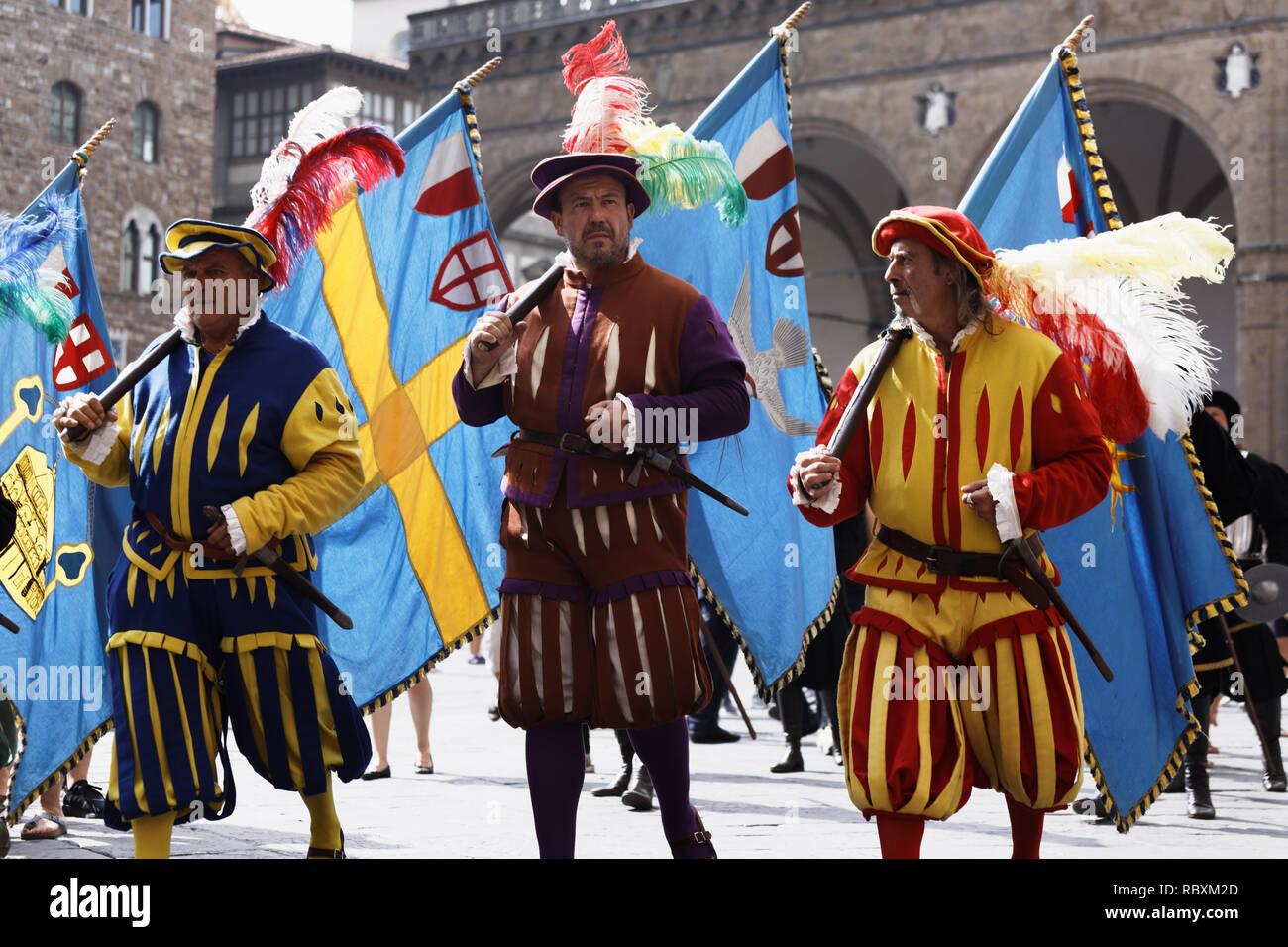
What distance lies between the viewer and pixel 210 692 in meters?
4.25

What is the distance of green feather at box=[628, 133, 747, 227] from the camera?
178 inches

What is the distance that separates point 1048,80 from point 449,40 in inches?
1072

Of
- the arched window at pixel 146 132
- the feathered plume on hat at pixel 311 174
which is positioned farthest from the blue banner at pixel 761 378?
the arched window at pixel 146 132

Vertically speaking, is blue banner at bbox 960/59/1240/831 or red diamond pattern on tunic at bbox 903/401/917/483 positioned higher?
red diamond pattern on tunic at bbox 903/401/917/483

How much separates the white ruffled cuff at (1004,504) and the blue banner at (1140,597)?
1757mm

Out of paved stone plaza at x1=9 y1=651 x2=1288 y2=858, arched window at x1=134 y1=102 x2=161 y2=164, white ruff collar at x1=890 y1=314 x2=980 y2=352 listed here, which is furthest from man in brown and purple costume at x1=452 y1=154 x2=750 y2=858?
arched window at x1=134 y1=102 x2=161 y2=164

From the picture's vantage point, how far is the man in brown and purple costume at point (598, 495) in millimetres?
4027

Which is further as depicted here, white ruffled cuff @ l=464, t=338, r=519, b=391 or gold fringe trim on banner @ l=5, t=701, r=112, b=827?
gold fringe trim on banner @ l=5, t=701, r=112, b=827

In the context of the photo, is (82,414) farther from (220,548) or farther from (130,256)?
(130,256)

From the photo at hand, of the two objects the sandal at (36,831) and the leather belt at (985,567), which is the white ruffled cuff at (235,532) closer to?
the leather belt at (985,567)

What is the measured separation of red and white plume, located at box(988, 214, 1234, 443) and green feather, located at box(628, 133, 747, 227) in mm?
874

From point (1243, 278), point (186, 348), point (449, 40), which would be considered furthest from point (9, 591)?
point (449, 40)

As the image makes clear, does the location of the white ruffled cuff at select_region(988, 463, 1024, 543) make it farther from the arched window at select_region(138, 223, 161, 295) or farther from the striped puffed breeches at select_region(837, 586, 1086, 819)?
the arched window at select_region(138, 223, 161, 295)
